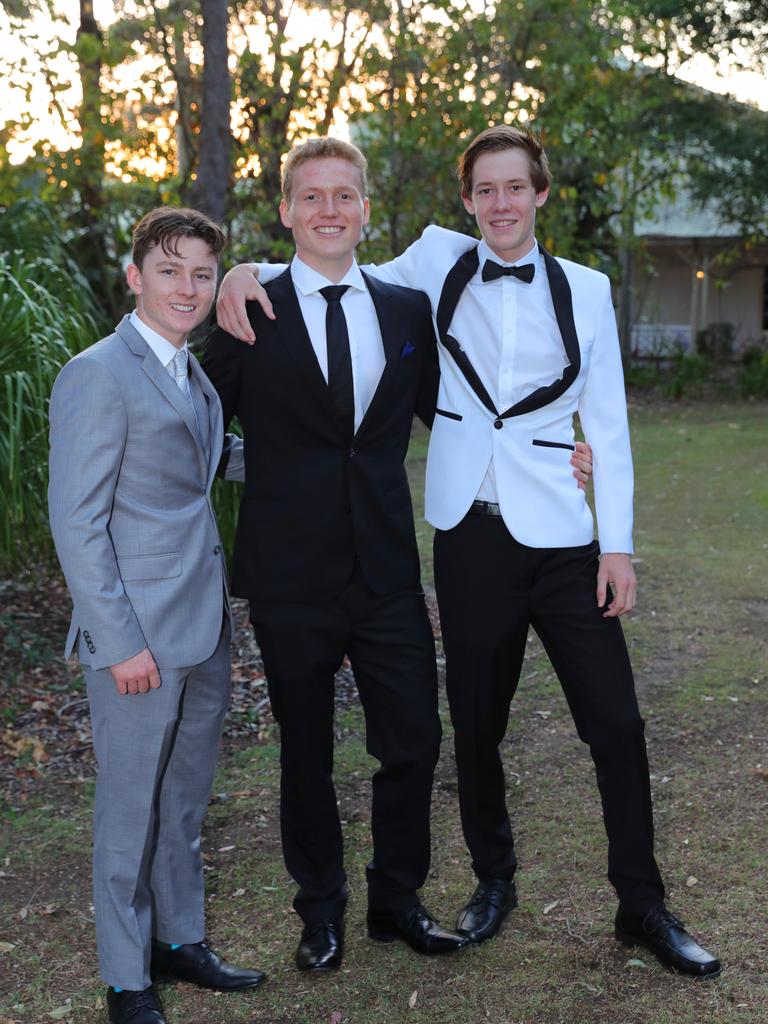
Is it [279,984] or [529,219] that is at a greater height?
[529,219]

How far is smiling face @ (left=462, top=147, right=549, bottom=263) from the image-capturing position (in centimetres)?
324

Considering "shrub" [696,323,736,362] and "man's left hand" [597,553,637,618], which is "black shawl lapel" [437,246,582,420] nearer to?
"man's left hand" [597,553,637,618]

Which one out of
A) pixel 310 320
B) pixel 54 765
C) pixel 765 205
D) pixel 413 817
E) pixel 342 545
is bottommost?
pixel 54 765

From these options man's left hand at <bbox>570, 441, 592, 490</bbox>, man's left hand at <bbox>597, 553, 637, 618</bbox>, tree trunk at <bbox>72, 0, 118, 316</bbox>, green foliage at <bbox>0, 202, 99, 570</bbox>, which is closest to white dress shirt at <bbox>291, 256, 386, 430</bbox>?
man's left hand at <bbox>570, 441, 592, 490</bbox>

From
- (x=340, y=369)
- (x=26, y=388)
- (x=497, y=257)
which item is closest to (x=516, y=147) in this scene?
(x=497, y=257)

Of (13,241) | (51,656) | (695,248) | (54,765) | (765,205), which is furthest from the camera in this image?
(695,248)

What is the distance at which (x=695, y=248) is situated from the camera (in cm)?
2723

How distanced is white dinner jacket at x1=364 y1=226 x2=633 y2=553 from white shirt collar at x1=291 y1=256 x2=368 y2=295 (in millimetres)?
265

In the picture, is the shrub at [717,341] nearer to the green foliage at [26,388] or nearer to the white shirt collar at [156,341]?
the green foliage at [26,388]

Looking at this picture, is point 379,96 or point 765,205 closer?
point 379,96

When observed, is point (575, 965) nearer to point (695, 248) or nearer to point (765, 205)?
point (765, 205)

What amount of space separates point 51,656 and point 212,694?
329 centimetres

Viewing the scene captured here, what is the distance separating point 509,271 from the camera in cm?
327

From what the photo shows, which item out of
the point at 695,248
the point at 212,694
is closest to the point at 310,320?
the point at 212,694
